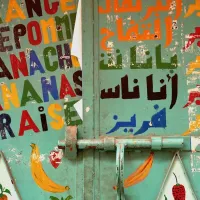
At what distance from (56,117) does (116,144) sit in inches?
11.1

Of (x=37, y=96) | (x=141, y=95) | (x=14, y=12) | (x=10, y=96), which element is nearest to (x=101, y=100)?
(x=141, y=95)

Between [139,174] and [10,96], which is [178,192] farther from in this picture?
[10,96]

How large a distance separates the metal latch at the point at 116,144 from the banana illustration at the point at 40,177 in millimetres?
117

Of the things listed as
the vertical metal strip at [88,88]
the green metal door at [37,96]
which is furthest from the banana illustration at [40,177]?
the vertical metal strip at [88,88]

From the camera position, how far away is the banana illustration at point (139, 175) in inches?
66.9

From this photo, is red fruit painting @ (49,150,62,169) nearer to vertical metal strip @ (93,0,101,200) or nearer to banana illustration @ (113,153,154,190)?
vertical metal strip @ (93,0,101,200)

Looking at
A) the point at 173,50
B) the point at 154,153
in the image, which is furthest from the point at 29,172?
the point at 173,50

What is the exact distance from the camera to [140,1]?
1.77 m

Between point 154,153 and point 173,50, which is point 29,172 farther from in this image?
point 173,50

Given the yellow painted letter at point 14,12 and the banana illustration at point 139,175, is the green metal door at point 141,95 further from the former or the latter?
the yellow painted letter at point 14,12

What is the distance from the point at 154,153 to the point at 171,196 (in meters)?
0.18

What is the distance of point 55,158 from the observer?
1.75m

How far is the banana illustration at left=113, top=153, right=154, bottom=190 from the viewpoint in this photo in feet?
5.57

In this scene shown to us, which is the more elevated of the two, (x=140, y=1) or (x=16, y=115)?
(x=140, y=1)
